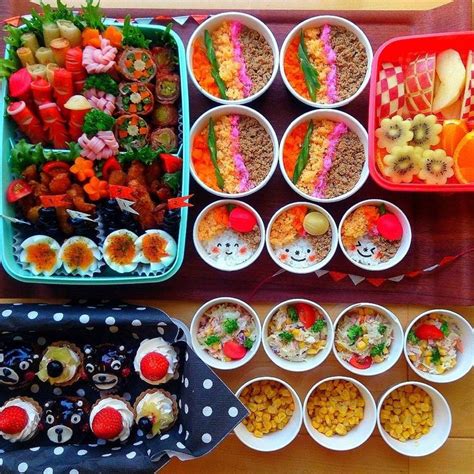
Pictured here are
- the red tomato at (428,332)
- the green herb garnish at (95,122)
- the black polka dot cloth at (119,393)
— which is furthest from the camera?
the red tomato at (428,332)

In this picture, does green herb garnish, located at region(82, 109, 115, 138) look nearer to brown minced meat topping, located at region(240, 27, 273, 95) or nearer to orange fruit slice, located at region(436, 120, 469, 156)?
brown minced meat topping, located at region(240, 27, 273, 95)

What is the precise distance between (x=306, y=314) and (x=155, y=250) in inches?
18.2

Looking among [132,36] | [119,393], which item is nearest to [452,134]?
[132,36]

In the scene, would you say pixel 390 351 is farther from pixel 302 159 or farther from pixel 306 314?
pixel 302 159

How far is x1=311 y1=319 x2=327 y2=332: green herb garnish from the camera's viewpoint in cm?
164

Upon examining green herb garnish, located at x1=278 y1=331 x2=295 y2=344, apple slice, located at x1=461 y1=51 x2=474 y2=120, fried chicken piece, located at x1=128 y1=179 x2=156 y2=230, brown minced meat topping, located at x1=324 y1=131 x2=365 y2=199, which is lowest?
green herb garnish, located at x1=278 y1=331 x2=295 y2=344

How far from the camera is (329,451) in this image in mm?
1693

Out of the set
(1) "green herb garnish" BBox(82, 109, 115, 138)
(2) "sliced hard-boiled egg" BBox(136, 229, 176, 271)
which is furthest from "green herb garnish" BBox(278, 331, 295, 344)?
(1) "green herb garnish" BBox(82, 109, 115, 138)

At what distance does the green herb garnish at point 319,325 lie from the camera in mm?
1642

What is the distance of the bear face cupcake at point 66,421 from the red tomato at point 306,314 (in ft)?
2.11

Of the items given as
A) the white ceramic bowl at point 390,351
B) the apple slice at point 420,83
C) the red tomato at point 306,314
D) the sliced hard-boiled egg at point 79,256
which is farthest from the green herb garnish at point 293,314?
the apple slice at point 420,83

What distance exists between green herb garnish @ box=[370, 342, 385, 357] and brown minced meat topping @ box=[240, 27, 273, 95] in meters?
0.80

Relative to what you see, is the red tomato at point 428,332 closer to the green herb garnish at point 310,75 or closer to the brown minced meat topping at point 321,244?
the brown minced meat topping at point 321,244

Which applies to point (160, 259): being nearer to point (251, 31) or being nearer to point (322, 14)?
point (251, 31)
